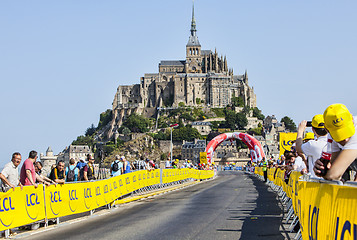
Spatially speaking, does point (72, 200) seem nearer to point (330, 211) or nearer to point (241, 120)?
point (330, 211)

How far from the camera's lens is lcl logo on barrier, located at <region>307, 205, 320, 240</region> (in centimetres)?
647

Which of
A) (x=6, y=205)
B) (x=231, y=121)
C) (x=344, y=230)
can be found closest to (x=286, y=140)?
(x=6, y=205)

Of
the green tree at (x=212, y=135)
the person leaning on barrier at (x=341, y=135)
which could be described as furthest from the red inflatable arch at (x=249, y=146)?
the green tree at (x=212, y=135)

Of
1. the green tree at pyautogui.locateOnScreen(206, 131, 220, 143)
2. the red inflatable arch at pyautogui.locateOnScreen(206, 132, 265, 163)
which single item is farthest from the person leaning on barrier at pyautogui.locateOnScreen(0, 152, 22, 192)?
the green tree at pyautogui.locateOnScreen(206, 131, 220, 143)

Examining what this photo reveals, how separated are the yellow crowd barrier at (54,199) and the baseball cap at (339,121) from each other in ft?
24.9

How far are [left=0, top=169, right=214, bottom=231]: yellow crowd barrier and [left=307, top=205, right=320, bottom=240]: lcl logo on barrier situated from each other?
21.2 feet

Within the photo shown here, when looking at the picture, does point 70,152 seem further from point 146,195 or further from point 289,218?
point 289,218

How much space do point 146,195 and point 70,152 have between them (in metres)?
152

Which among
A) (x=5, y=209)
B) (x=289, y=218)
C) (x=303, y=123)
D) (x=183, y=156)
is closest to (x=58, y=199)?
(x=5, y=209)

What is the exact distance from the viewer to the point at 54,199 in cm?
1356

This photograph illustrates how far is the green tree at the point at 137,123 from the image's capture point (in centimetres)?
18400

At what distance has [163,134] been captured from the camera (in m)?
180

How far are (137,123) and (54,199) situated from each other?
6723 inches

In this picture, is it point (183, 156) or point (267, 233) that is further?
point (183, 156)
